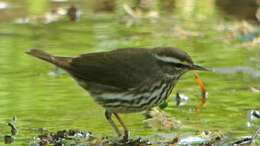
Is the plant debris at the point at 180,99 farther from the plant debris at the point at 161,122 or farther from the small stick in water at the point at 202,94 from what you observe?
the plant debris at the point at 161,122

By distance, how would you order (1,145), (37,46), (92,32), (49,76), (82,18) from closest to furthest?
(1,145) < (49,76) < (37,46) < (92,32) < (82,18)

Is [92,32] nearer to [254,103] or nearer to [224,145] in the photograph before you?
[254,103]

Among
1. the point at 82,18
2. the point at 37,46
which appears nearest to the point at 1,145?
the point at 37,46

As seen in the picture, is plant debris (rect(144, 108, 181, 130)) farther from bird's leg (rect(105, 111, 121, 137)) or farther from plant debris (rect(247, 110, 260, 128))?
plant debris (rect(247, 110, 260, 128))

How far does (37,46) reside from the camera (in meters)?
12.9

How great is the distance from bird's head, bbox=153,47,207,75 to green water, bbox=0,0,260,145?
1.77ft

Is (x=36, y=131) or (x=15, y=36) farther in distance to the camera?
(x=15, y=36)

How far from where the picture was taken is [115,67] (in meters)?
9.09

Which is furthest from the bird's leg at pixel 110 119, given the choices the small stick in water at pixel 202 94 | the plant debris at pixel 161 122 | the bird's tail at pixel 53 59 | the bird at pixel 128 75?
the small stick in water at pixel 202 94

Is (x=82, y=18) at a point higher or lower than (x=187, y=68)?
higher

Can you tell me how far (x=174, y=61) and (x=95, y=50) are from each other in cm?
372

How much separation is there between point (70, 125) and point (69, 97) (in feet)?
3.59

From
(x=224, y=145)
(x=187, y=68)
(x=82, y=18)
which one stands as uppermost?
(x=82, y=18)

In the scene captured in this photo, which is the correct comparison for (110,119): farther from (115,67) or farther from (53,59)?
(53,59)
